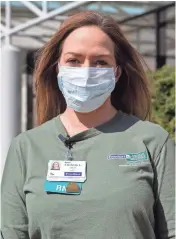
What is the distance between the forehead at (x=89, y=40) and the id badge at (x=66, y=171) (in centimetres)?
41

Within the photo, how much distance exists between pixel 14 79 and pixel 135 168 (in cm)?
307

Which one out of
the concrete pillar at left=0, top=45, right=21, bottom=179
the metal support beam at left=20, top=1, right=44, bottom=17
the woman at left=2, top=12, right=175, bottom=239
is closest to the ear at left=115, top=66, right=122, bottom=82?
the woman at left=2, top=12, right=175, bottom=239

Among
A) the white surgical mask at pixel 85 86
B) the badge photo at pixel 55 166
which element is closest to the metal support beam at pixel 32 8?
the white surgical mask at pixel 85 86

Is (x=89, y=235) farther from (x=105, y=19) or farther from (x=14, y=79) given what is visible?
(x=14, y=79)

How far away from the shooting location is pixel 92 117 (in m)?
2.02

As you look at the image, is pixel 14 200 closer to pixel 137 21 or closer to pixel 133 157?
pixel 133 157

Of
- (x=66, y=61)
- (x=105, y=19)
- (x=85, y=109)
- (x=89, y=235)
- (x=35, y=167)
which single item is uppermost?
(x=105, y=19)

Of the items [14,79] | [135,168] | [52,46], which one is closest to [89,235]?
[135,168]

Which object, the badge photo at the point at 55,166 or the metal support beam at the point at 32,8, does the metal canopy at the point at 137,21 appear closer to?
the metal support beam at the point at 32,8

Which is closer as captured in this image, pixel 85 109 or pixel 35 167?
pixel 35 167

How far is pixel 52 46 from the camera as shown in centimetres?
214

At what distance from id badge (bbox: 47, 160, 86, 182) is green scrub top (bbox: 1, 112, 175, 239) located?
21 millimetres

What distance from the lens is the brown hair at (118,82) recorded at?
2020 millimetres

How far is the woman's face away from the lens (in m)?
1.92
